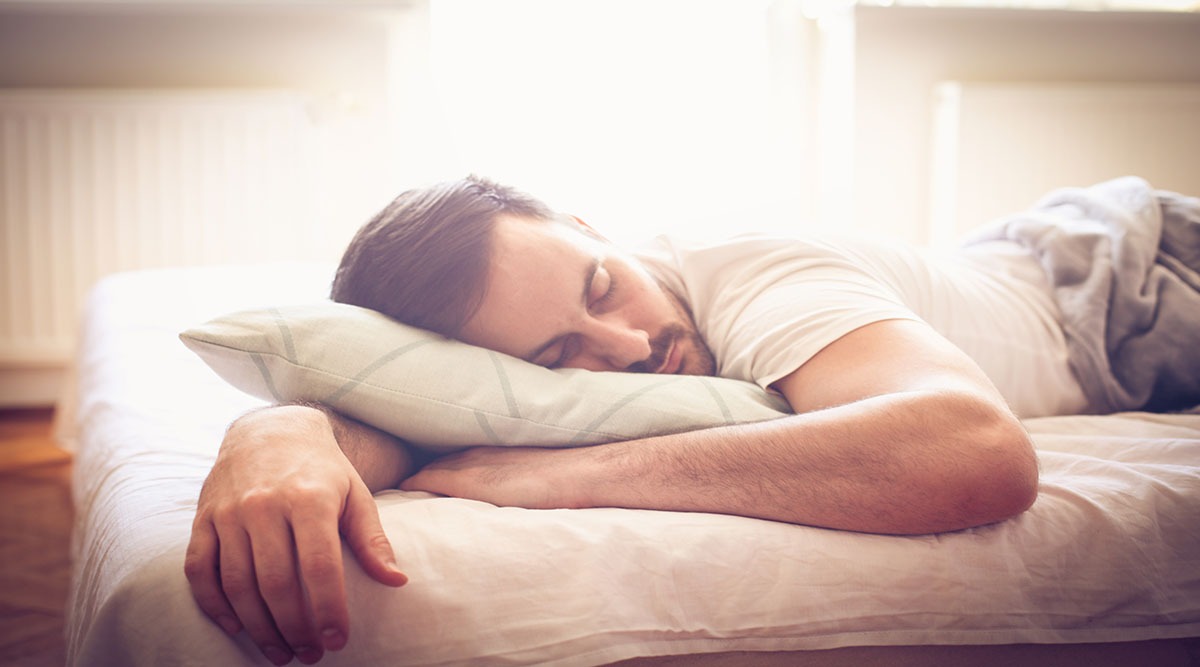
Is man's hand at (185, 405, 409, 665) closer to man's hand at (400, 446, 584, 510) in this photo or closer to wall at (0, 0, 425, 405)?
man's hand at (400, 446, 584, 510)

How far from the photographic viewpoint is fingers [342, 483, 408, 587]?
0.62 metres

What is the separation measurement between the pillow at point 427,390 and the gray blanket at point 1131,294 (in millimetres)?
617

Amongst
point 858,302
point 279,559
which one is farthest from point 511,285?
point 279,559

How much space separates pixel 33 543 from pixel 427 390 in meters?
1.38

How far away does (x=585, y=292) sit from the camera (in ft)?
3.47

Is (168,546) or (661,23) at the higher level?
(661,23)

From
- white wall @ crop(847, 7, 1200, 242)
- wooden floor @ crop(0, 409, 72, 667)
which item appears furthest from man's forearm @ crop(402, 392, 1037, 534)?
white wall @ crop(847, 7, 1200, 242)

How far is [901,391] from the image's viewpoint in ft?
2.62

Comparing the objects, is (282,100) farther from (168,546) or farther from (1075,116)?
(1075,116)

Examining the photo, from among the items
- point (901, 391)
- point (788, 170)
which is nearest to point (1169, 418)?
point (901, 391)

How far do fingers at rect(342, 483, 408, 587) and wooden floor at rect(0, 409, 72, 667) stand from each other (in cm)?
87

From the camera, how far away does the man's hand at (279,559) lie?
0.58 meters

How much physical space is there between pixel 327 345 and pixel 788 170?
8.56 feet

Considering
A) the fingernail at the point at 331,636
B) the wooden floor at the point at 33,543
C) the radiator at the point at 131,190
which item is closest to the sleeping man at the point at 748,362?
the fingernail at the point at 331,636
